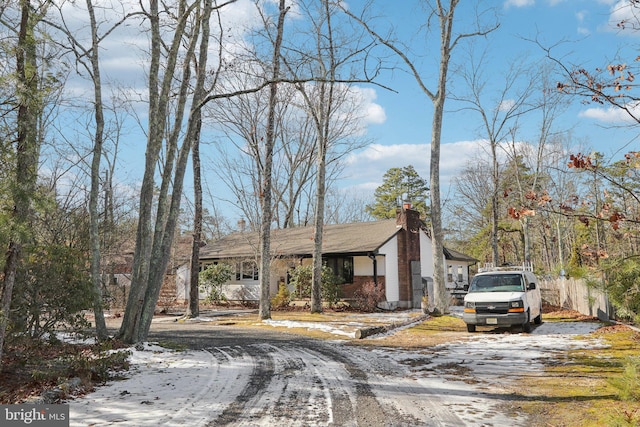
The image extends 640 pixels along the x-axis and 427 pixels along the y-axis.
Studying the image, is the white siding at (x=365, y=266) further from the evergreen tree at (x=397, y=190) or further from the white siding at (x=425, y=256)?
the evergreen tree at (x=397, y=190)

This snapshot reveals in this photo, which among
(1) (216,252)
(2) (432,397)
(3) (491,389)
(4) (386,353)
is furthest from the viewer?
(1) (216,252)

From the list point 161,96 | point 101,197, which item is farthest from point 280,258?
point 161,96

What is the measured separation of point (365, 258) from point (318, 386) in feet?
62.5

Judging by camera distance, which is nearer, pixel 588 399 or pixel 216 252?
pixel 588 399

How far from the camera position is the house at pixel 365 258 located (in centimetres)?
2600

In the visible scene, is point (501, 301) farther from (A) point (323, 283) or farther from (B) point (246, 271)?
(B) point (246, 271)

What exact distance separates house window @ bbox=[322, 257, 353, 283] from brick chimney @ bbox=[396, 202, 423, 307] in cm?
282

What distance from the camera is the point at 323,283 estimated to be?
25.1m

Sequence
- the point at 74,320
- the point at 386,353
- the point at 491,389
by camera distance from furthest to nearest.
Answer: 1. the point at 386,353
2. the point at 74,320
3. the point at 491,389

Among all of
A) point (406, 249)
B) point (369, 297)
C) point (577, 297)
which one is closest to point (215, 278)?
point (369, 297)

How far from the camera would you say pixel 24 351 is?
862 centimetres

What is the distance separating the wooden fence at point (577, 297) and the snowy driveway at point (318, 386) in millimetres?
5705

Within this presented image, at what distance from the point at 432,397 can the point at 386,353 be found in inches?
168

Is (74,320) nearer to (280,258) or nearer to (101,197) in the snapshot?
(101,197)
